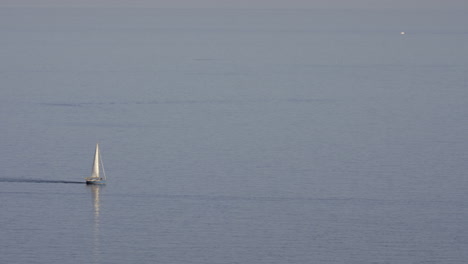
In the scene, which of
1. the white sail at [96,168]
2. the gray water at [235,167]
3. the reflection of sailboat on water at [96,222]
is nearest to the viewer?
the reflection of sailboat on water at [96,222]

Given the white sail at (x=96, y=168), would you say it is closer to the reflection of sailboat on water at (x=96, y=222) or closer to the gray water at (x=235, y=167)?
the reflection of sailboat on water at (x=96, y=222)

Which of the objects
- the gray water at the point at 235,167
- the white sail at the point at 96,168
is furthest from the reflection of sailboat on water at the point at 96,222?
the white sail at the point at 96,168

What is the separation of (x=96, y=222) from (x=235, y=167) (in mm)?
15907

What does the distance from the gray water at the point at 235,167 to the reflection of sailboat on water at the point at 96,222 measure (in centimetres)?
13

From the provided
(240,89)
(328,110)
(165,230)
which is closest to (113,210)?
(165,230)

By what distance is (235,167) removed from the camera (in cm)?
7412

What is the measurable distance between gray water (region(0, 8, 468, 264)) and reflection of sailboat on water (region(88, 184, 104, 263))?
0.13 m

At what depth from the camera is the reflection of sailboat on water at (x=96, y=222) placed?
55287 mm

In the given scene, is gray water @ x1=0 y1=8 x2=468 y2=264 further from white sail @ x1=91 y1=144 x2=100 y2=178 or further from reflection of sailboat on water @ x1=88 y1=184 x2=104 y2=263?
white sail @ x1=91 y1=144 x2=100 y2=178

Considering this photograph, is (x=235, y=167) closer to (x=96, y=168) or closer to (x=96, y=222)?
(x=96, y=168)

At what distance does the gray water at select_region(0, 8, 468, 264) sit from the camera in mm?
56938

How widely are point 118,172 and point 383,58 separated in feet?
317

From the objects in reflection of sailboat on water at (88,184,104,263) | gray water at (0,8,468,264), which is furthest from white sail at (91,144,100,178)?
gray water at (0,8,468,264)

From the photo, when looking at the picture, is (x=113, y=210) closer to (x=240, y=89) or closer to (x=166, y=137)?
(x=166, y=137)
